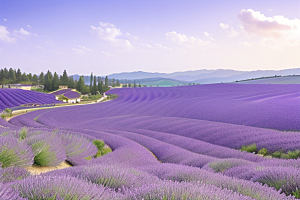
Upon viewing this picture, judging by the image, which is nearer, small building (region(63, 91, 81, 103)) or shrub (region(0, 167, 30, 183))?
shrub (region(0, 167, 30, 183))

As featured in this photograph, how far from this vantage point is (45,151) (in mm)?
4859

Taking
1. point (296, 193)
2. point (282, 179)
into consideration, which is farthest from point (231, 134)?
point (296, 193)

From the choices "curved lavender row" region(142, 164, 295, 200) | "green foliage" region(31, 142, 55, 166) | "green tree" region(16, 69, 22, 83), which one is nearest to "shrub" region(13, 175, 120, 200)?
"curved lavender row" region(142, 164, 295, 200)

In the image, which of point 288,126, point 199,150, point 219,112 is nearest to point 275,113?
point 288,126

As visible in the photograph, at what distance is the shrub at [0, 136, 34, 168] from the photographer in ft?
12.4

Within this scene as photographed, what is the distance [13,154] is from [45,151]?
94cm

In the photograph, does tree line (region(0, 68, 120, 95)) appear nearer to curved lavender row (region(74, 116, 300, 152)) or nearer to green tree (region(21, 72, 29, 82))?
green tree (region(21, 72, 29, 82))

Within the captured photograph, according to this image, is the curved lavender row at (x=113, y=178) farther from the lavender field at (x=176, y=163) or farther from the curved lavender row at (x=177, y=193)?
the curved lavender row at (x=177, y=193)

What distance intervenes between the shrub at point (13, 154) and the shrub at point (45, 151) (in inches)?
15.4

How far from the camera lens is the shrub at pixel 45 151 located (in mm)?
4785

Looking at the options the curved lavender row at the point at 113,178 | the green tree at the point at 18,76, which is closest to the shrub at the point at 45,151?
the curved lavender row at the point at 113,178

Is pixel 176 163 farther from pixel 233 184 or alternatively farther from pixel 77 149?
pixel 233 184

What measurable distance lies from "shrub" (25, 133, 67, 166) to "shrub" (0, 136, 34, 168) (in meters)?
0.39

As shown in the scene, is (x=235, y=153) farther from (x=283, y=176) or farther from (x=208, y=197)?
(x=208, y=197)
